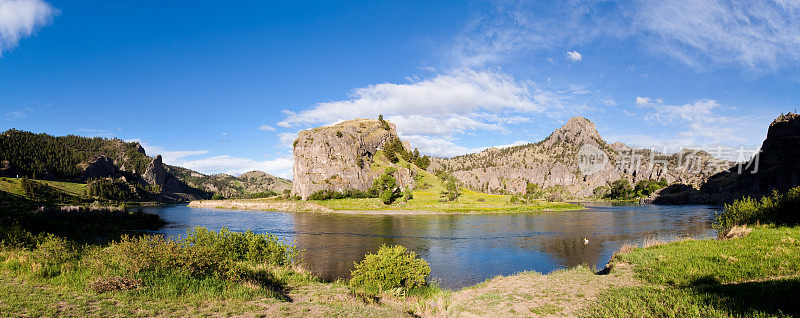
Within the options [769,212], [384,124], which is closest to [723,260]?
[769,212]

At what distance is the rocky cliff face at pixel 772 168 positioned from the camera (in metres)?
107

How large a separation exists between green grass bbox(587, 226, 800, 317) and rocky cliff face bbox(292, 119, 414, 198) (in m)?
112

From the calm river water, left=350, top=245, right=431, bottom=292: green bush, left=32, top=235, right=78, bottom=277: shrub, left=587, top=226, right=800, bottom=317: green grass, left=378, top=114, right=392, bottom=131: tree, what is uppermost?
left=378, top=114, right=392, bottom=131: tree

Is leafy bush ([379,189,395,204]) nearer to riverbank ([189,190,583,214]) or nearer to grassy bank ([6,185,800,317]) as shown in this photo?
riverbank ([189,190,583,214])

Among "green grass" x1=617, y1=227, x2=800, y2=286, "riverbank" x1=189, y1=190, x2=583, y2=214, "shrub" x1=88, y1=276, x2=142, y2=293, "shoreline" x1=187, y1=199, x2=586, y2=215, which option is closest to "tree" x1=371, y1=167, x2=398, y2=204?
"riverbank" x1=189, y1=190, x2=583, y2=214

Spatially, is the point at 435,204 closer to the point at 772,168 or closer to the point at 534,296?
the point at 534,296

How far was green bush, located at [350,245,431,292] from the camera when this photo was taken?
1765cm

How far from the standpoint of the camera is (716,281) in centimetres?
1357

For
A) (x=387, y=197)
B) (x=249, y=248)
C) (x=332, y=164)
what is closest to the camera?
(x=249, y=248)

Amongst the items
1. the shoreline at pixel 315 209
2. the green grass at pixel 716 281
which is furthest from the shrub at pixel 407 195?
the green grass at pixel 716 281

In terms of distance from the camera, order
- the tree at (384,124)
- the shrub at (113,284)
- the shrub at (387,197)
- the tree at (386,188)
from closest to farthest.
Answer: the shrub at (113,284)
the shrub at (387,197)
the tree at (386,188)
the tree at (384,124)

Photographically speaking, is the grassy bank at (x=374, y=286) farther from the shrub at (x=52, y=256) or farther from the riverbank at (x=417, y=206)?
the riverbank at (x=417, y=206)

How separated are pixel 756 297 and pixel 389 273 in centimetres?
1367

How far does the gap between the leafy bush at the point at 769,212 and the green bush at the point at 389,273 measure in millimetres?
26805
